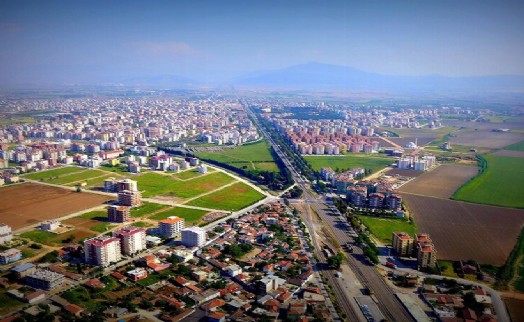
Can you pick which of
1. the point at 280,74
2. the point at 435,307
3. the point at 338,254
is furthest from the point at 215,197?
the point at 280,74

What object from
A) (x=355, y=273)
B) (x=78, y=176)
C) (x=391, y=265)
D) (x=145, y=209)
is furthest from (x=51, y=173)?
(x=391, y=265)

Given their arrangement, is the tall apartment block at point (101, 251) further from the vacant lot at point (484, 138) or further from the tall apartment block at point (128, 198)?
the vacant lot at point (484, 138)

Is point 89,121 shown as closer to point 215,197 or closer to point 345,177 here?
point 215,197

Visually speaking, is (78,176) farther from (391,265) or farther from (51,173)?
(391,265)

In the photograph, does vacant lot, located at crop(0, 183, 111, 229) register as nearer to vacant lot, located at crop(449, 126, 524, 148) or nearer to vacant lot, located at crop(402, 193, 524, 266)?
vacant lot, located at crop(402, 193, 524, 266)

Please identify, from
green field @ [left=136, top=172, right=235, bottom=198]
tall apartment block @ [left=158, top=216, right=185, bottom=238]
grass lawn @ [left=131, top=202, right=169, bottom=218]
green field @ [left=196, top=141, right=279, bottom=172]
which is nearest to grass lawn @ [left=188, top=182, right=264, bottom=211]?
green field @ [left=136, top=172, right=235, bottom=198]

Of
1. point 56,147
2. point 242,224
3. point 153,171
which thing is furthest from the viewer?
point 56,147
